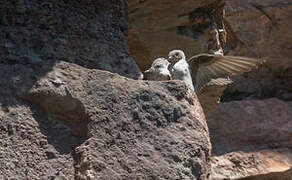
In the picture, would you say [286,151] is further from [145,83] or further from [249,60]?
[145,83]

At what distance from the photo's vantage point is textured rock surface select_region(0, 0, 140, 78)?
2008mm

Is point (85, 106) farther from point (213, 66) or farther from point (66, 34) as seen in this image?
point (213, 66)

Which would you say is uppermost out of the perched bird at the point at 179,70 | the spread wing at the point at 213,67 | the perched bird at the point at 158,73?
the perched bird at the point at 158,73

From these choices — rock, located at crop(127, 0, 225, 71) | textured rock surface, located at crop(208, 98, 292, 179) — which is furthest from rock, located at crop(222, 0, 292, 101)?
rock, located at crop(127, 0, 225, 71)

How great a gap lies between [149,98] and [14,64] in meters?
0.39

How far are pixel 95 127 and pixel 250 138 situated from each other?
10.1 feet

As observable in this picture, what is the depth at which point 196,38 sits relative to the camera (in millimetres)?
3650

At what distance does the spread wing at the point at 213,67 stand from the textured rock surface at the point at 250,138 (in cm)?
155

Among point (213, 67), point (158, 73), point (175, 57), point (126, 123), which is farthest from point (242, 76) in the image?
point (126, 123)

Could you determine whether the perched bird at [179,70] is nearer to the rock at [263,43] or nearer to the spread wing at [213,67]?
the spread wing at [213,67]

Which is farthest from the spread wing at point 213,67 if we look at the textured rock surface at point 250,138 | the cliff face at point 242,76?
the textured rock surface at point 250,138

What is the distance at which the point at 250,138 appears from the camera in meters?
4.75

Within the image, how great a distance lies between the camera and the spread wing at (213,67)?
2.80 meters

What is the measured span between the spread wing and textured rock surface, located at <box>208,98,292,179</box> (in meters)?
1.55
